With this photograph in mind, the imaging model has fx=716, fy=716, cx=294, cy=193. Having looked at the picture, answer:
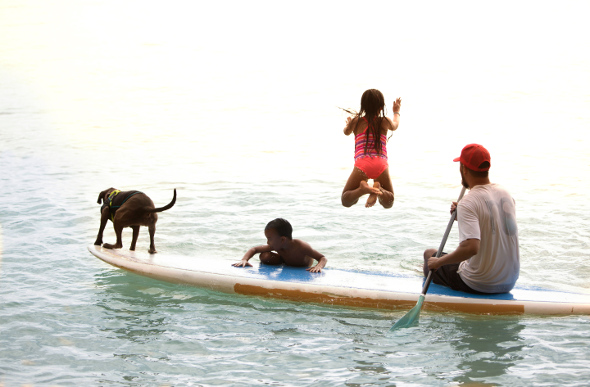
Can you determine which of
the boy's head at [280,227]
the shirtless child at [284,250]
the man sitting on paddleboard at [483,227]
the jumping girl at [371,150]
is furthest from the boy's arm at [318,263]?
the man sitting on paddleboard at [483,227]

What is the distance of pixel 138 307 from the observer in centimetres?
617

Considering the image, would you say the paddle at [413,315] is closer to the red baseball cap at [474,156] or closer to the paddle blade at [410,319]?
the paddle blade at [410,319]

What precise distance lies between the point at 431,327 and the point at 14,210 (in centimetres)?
617

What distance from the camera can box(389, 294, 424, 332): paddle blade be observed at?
214 inches

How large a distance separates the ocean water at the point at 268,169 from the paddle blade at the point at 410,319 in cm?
8

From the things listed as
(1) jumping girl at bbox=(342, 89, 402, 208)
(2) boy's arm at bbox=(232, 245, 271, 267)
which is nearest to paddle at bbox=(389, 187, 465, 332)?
(1) jumping girl at bbox=(342, 89, 402, 208)

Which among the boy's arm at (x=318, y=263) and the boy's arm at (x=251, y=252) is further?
the boy's arm at (x=251, y=252)

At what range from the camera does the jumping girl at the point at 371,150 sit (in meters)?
6.29

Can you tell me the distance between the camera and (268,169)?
12062mm

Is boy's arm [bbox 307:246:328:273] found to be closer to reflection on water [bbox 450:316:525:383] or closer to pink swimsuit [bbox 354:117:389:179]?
pink swimsuit [bbox 354:117:389:179]

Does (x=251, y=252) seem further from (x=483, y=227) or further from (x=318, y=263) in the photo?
(x=483, y=227)

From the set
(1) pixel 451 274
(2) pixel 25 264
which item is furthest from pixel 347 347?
(2) pixel 25 264

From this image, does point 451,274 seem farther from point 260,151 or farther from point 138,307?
point 260,151

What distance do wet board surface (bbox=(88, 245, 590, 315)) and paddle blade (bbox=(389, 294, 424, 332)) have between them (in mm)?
218
